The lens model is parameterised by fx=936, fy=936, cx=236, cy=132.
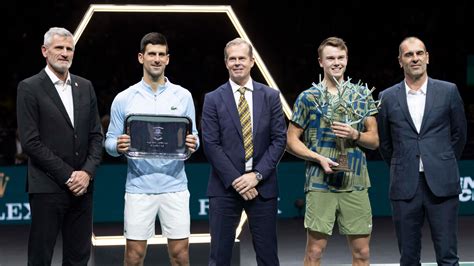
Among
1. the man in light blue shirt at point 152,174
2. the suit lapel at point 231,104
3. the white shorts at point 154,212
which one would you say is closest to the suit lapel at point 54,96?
the man in light blue shirt at point 152,174

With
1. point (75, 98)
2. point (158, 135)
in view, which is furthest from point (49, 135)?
point (158, 135)

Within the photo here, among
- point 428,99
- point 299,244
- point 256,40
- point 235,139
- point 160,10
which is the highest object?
point 256,40

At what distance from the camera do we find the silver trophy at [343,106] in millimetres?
5516

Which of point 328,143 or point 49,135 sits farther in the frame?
point 328,143

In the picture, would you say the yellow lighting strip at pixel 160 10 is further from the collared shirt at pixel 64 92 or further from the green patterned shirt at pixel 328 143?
the collared shirt at pixel 64 92

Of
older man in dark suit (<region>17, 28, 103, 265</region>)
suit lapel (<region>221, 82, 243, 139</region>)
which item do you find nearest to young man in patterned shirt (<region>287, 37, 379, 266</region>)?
suit lapel (<region>221, 82, 243, 139</region>)

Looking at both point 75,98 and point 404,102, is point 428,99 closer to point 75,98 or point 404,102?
point 404,102

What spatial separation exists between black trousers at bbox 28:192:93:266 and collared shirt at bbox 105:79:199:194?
1.14 ft

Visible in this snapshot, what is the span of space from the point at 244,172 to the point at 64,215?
1.06 metres

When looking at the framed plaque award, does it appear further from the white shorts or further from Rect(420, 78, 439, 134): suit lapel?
Rect(420, 78, 439, 134): suit lapel

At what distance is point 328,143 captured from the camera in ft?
18.5

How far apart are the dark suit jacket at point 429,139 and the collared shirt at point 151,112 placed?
123cm

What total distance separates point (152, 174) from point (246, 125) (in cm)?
65

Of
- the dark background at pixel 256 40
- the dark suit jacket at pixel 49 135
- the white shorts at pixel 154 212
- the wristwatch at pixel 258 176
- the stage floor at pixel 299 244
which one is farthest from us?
the dark background at pixel 256 40
